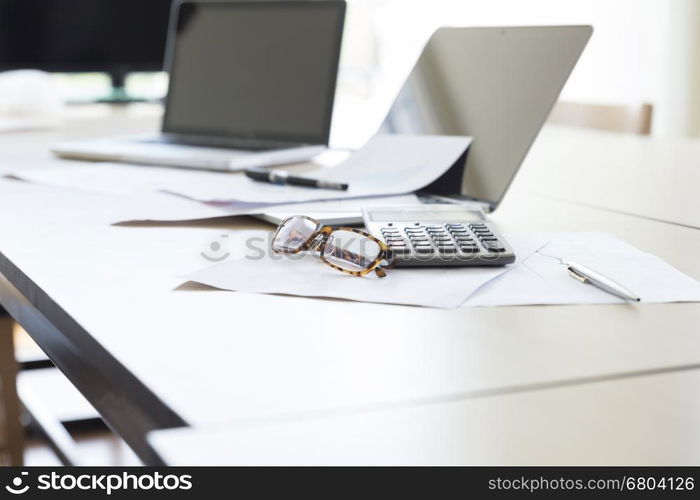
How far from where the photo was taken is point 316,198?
3.63 feet

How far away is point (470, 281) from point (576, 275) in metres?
0.10

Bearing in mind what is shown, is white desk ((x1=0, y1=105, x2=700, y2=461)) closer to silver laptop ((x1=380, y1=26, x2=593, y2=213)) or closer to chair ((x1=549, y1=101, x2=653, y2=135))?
silver laptop ((x1=380, y1=26, x2=593, y2=213))

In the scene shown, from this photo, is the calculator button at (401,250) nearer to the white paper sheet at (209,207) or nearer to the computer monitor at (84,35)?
the white paper sheet at (209,207)

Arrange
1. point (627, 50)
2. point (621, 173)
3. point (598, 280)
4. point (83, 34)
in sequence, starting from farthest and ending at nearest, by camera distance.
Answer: point (627, 50), point (83, 34), point (621, 173), point (598, 280)

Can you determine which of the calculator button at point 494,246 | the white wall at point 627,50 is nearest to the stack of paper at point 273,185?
the calculator button at point 494,246

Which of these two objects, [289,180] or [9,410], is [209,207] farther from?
[9,410]

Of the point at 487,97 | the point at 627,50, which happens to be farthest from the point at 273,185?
the point at 627,50

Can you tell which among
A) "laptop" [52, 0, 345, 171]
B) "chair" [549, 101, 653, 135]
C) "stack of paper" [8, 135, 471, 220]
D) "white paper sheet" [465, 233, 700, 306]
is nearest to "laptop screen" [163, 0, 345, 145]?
"laptop" [52, 0, 345, 171]

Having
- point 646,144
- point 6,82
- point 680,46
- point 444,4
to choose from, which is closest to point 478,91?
point 646,144

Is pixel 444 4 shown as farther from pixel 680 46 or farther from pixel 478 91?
pixel 478 91

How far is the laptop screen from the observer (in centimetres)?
152

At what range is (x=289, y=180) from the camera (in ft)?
3.91

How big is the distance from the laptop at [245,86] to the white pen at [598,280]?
0.70m

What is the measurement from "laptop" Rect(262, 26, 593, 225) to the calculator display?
0.07 m
